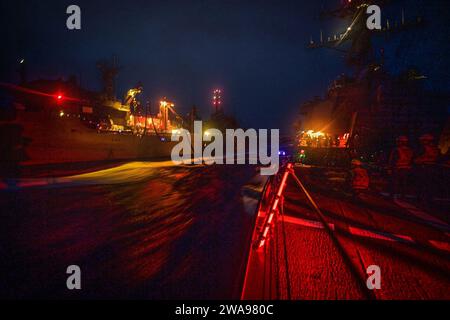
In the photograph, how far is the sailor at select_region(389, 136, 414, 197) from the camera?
831cm

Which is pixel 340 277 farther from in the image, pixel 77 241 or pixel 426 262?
pixel 77 241

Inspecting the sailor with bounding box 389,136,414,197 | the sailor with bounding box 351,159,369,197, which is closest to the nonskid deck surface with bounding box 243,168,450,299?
the sailor with bounding box 351,159,369,197

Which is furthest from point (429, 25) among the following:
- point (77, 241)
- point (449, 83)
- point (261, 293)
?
point (77, 241)

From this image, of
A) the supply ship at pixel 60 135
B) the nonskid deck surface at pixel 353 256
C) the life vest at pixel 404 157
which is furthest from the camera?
the supply ship at pixel 60 135

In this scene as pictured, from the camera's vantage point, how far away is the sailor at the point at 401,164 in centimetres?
831

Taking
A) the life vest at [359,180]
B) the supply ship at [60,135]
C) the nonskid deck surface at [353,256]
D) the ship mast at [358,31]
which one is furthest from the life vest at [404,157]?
the supply ship at [60,135]

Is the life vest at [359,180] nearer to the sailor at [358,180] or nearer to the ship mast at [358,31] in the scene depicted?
the sailor at [358,180]

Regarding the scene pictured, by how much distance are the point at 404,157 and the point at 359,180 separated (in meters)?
1.44

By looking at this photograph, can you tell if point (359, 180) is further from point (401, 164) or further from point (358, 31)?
point (358, 31)

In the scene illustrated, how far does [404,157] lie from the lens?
833 centimetres

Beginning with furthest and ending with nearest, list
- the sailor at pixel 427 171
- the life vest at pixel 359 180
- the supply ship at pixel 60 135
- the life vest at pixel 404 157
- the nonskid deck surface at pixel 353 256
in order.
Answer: the supply ship at pixel 60 135
the life vest at pixel 359 180
the sailor at pixel 427 171
the life vest at pixel 404 157
the nonskid deck surface at pixel 353 256

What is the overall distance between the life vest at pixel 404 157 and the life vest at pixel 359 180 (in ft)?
3.30

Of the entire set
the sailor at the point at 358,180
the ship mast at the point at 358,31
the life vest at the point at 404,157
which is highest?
the ship mast at the point at 358,31

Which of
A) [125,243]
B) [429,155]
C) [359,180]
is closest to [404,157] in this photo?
[429,155]
